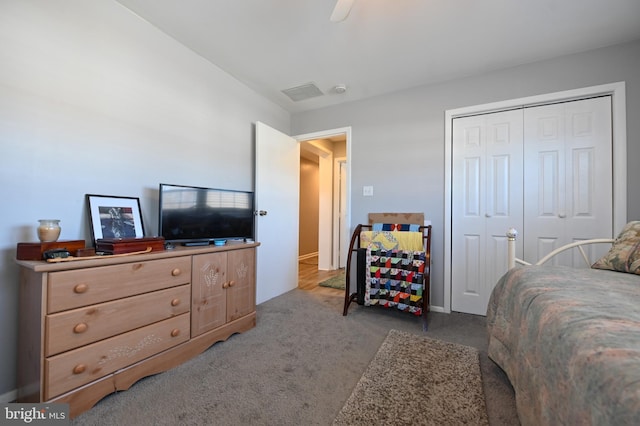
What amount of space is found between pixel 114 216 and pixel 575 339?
231 cm

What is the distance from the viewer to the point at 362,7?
1.73 m

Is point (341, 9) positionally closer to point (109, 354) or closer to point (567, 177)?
point (109, 354)

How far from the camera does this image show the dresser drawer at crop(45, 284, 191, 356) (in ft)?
3.82

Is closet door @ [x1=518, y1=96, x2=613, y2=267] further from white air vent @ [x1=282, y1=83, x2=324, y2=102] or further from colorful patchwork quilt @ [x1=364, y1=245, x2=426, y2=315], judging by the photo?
white air vent @ [x1=282, y1=83, x2=324, y2=102]

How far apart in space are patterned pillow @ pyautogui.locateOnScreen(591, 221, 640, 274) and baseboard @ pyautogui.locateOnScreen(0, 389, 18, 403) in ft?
10.9

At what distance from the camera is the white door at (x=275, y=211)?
9.43 feet

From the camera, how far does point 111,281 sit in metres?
1.35

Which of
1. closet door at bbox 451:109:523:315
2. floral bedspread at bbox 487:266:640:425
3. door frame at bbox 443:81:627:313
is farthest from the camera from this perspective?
closet door at bbox 451:109:523:315

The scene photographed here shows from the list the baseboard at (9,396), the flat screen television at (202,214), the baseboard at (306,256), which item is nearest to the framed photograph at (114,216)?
the flat screen television at (202,214)

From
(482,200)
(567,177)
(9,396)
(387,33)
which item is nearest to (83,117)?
(9,396)

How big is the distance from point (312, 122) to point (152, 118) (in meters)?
1.95

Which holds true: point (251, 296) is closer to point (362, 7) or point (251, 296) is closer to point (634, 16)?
point (362, 7)

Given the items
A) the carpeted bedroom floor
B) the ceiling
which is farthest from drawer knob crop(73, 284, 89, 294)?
the ceiling

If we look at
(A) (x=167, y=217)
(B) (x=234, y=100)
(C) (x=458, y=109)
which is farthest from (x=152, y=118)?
(C) (x=458, y=109)
